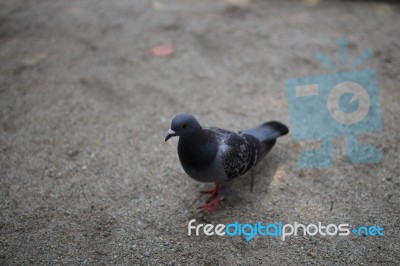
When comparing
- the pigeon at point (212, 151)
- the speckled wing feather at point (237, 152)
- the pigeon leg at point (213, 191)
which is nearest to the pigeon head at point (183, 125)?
the pigeon at point (212, 151)

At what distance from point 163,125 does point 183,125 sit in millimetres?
1267

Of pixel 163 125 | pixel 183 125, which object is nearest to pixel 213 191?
pixel 183 125

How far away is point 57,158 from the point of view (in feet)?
11.5

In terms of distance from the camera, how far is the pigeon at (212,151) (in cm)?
262

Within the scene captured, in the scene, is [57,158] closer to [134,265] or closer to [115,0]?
[134,265]

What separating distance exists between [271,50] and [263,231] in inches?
108

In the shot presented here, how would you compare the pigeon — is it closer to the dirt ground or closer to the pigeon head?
the pigeon head

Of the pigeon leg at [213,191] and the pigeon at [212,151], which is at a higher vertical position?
the pigeon at [212,151]

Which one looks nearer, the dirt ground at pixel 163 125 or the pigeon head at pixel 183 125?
the pigeon head at pixel 183 125

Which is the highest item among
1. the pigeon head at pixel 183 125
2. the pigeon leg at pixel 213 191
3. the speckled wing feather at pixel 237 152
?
the pigeon head at pixel 183 125

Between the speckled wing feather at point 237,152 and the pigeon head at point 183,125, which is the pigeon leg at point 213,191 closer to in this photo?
the speckled wing feather at point 237,152

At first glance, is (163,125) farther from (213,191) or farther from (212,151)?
(212,151)

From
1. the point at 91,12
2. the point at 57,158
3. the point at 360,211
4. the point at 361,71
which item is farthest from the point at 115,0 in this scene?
the point at 360,211

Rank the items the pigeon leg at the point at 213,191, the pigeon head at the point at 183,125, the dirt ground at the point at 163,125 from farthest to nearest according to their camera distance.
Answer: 1. the pigeon leg at the point at 213,191
2. the dirt ground at the point at 163,125
3. the pigeon head at the point at 183,125
